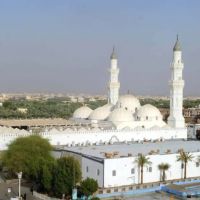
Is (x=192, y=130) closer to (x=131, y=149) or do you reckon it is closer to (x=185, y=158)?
(x=131, y=149)

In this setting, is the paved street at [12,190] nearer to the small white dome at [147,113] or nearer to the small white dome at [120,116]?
the small white dome at [120,116]

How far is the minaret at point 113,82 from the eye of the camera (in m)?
50.0

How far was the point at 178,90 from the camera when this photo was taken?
148 feet

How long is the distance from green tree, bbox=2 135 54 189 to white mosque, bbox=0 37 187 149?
318 inches

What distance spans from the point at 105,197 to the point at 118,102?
2127 centimetres

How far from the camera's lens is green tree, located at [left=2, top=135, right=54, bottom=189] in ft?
91.0

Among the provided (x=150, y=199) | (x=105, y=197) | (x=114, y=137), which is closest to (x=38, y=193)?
(x=105, y=197)

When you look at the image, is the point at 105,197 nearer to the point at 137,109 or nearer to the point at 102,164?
the point at 102,164

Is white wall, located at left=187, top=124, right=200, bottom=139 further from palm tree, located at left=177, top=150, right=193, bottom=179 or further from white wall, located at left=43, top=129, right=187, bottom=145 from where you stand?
palm tree, located at left=177, top=150, right=193, bottom=179

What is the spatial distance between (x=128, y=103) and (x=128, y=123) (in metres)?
3.91

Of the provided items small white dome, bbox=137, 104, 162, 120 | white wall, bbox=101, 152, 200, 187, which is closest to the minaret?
small white dome, bbox=137, 104, 162, 120

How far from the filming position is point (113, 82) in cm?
5000

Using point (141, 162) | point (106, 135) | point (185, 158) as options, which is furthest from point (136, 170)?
point (106, 135)

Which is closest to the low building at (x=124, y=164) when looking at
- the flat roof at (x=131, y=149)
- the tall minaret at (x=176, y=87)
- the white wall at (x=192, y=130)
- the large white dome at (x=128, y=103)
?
the flat roof at (x=131, y=149)
